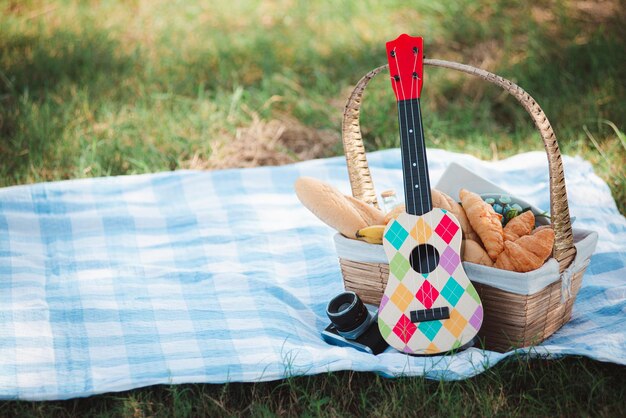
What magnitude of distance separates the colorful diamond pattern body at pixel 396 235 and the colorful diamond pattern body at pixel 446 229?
83mm

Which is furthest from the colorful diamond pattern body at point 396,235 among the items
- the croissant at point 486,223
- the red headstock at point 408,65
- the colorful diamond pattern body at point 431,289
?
the red headstock at point 408,65

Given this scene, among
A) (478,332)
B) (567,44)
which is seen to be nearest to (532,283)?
(478,332)

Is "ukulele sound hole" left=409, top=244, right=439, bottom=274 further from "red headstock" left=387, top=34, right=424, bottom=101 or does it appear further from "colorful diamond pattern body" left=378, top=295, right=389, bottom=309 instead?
"red headstock" left=387, top=34, right=424, bottom=101

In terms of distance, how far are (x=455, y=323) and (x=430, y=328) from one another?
0.21 feet

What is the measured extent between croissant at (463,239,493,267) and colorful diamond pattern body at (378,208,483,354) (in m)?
0.07

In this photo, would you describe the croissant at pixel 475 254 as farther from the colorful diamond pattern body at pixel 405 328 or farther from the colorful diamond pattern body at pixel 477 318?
the colorful diamond pattern body at pixel 405 328

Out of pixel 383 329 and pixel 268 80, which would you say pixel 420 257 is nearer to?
pixel 383 329

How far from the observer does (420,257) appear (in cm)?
→ 206

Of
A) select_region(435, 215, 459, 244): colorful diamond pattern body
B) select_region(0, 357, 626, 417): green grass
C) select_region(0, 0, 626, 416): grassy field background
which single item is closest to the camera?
select_region(0, 357, 626, 417): green grass

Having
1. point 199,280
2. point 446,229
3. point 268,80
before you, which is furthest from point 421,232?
point 268,80

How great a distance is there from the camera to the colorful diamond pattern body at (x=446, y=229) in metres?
2.05

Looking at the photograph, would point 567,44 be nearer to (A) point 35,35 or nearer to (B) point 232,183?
(B) point 232,183

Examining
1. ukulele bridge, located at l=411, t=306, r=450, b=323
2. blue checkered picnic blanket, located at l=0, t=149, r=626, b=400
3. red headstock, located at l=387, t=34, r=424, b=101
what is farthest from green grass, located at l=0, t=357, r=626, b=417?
red headstock, located at l=387, t=34, r=424, b=101

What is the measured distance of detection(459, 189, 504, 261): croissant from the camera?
209 centimetres
